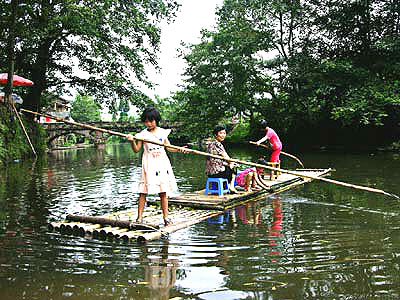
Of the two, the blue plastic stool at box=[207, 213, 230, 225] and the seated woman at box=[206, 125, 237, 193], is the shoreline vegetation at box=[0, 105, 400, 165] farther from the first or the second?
the blue plastic stool at box=[207, 213, 230, 225]

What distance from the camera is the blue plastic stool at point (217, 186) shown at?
9113 millimetres

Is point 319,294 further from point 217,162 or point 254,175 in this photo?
point 254,175

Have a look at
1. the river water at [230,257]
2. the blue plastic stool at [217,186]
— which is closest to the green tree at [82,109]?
the river water at [230,257]

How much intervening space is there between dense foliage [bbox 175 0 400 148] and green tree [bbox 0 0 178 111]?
5236 mm

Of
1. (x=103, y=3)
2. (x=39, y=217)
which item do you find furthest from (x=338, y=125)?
(x=39, y=217)

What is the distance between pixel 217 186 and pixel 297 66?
21.9 metres

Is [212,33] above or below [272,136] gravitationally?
above

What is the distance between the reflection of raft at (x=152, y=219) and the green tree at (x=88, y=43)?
1400cm

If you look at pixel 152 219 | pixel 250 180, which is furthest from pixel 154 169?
pixel 250 180

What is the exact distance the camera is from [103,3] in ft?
72.1

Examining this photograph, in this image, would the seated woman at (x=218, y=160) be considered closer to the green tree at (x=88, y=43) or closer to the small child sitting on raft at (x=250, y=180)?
the small child sitting on raft at (x=250, y=180)

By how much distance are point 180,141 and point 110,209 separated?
4988 centimetres

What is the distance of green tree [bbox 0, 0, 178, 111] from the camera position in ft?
67.0

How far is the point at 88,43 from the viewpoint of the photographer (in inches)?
1042
